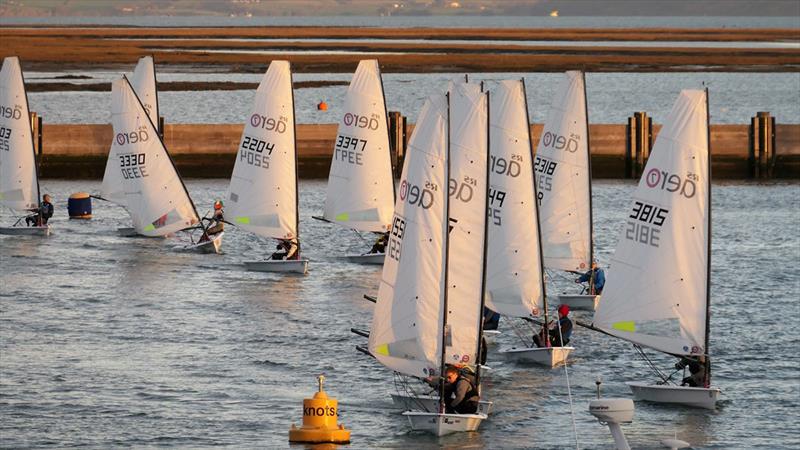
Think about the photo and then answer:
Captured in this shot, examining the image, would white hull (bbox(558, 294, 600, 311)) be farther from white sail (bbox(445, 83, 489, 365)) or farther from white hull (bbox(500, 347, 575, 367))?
white sail (bbox(445, 83, 489, 365))

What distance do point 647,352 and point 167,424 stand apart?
554 inches

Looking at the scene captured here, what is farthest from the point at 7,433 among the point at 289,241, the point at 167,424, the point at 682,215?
the point at 289,241

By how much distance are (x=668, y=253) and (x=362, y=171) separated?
22580 mm

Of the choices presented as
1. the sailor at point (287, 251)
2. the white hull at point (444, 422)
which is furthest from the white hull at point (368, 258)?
the white hull at point (444, 422)

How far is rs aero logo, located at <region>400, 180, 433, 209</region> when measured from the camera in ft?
111

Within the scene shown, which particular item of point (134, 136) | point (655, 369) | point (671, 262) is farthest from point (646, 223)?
point (134, 136)

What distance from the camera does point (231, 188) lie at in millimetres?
58969

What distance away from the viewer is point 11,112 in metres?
68.3

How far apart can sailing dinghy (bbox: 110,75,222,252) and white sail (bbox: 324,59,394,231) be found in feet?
20.0

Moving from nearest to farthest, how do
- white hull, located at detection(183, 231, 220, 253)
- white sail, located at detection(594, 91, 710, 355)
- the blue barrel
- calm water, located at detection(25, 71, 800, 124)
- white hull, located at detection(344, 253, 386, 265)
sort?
white sail, located at detection(594, 91, 710, 355) → white hull, located at detection(344, 253, 386, 265) → white hull, located at detection(183, 231, 220, 253) → the blue barrel → calm water, located at detection(25, 71, 800, 124)

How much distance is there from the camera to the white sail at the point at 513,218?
42531 mm

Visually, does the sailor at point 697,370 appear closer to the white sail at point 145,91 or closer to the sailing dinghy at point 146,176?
the sailing dinghy at point 146,176

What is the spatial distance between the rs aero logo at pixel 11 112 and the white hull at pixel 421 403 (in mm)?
35609

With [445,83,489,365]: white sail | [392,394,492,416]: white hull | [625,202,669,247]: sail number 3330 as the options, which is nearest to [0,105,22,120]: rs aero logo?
[392,394,492,416]: white hull
